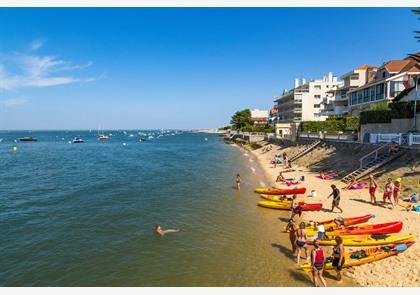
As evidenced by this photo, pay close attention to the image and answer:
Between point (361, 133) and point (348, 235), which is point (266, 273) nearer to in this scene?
point (348, 235)

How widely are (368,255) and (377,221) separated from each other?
16.1ft

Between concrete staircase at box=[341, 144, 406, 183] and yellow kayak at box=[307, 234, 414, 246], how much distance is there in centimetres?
1250

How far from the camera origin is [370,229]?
619 inches

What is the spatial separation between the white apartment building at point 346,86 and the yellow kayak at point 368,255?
53743 millimetres

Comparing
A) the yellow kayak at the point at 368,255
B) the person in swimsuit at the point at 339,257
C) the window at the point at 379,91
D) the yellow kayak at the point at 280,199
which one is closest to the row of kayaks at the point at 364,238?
the yellow kayak at the point at 368,255

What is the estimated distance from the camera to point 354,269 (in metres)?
12.8

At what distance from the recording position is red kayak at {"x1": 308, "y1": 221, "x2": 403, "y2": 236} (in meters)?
15.2

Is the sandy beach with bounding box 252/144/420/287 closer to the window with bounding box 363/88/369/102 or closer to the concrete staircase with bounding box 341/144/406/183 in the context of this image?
the concrete staircase with bounding box 341/144/406/183

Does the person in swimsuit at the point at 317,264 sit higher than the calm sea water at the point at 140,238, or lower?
higher

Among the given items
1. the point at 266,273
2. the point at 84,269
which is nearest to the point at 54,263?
the point at 84,269

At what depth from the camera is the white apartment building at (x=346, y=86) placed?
6124cm

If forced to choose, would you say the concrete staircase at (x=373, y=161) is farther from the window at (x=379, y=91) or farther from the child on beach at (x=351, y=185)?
the window at (x=379, y=91)

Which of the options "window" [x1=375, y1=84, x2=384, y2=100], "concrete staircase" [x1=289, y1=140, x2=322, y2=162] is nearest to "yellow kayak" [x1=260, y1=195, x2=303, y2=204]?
"concrete staircase" [x1=289, y1=140, x2=322, y2=162]
